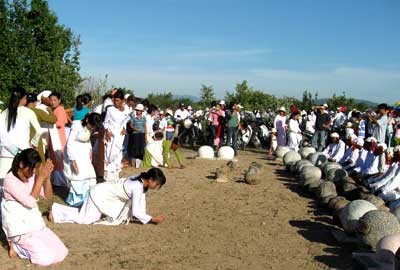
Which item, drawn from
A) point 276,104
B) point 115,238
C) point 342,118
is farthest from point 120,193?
point 276,104

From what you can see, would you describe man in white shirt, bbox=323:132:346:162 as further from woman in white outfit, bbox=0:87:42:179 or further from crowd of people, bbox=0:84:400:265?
woman in white outfit, bbox=0:87:42:179

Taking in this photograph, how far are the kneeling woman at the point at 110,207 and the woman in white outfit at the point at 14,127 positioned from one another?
1.09 m

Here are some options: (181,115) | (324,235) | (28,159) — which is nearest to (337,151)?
(324,235)

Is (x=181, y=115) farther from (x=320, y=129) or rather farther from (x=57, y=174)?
(x=57, y=174)

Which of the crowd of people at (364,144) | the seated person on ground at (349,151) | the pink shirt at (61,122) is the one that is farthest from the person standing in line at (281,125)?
the pink shirt at (61,122)

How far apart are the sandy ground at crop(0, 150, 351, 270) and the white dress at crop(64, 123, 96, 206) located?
1184 millimetres

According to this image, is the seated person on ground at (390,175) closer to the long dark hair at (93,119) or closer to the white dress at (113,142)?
the white dress at (113,142)

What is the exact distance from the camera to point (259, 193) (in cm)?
1148

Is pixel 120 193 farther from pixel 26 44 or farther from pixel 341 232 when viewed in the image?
pixel 26 44

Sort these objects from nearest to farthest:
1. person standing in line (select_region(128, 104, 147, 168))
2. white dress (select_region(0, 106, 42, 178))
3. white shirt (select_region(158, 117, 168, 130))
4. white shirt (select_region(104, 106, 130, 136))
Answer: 1. white dress (select_region(0, 106, 42, 178))
2. white shirt (select_region(104, 106, 130, 136))
3. person standing in line (select_region(128, 104, 147, 168))
4. white shirt (select_region(158, 117, 168, 130))

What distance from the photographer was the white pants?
817cm

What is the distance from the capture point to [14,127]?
7910 millimetres

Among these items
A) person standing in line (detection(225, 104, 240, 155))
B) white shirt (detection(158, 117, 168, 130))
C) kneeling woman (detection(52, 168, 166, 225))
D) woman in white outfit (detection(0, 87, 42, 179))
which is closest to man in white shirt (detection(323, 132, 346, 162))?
person standing in line (detection(225, 104, 240, 155))

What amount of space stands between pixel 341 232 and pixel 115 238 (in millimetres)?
3503
